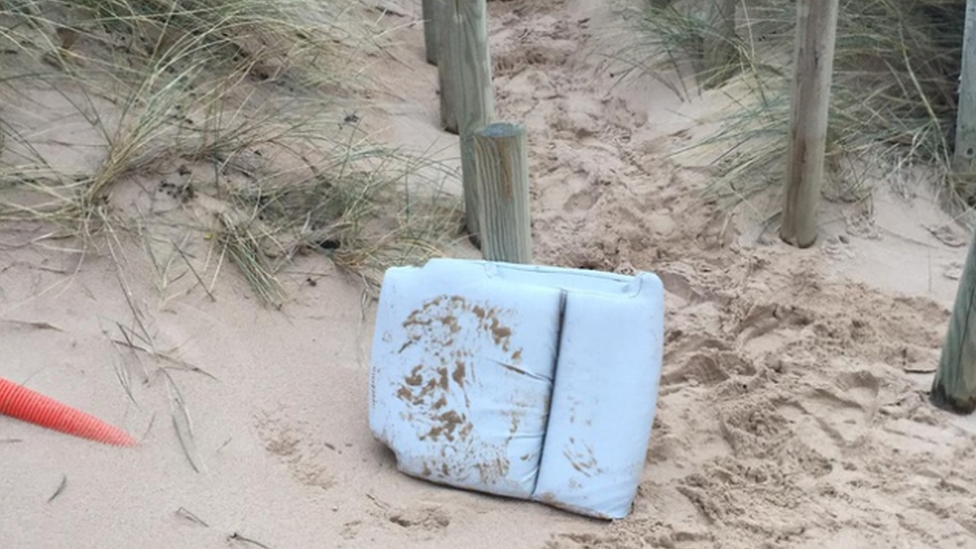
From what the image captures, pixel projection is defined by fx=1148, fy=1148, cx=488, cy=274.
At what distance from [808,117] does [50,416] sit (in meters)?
2.52

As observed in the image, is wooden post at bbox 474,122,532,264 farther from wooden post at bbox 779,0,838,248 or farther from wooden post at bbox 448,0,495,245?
wooden post at bbox 779,0,838,248

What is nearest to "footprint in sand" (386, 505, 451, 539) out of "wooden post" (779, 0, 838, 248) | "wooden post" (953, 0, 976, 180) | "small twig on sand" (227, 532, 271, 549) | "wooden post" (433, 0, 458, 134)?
"small twig on sand" (227, 532, 271, 549)

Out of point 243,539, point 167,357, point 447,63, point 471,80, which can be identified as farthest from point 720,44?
point 243,539

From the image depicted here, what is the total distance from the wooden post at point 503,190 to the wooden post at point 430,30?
7.64ft

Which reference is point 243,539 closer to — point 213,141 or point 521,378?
point 521,378

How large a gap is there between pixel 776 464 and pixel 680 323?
760 millimetres

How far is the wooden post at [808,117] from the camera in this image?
146 inches

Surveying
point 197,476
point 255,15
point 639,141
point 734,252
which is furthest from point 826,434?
point 255,15

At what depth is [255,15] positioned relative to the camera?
13.8 ft

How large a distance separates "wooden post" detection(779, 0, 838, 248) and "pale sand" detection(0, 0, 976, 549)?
0.11m

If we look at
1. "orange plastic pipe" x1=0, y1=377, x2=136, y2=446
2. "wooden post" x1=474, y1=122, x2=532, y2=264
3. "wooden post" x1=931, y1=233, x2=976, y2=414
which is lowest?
"orange plastic pipe" x1=0, y1=377, x2=136, y2=446

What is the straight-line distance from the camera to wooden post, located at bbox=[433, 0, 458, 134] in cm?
390

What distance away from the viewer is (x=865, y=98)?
4355 mm

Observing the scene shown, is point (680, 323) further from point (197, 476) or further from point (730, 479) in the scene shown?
point (197, 476)
